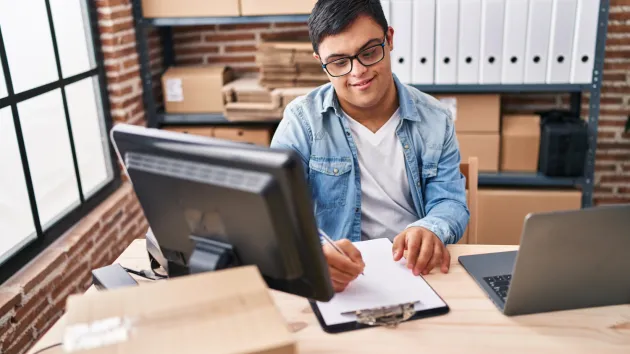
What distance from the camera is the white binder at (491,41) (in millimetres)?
2287

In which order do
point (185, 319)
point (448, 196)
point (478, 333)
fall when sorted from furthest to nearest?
point (448, 196)
point (478, 333)
point (185, 319)

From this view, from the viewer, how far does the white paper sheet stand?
1.07m

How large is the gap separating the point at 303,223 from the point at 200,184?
0.60 ft

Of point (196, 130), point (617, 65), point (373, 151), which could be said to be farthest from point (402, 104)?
point (617, 65)

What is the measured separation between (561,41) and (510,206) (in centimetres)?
77

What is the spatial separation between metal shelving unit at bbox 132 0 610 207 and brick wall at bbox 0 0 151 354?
0.05 m

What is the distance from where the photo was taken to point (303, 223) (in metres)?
0.85

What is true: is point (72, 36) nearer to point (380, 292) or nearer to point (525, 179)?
point (380, 292)

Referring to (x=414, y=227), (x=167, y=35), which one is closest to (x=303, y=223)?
(x=414, y=227)

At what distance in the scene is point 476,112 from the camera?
2.56m

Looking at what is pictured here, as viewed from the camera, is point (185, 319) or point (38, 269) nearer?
point (185, 319)

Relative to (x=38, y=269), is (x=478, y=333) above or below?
above

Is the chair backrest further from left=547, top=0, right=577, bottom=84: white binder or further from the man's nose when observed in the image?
left=547, top=0, right=577, bottom=84: white binder

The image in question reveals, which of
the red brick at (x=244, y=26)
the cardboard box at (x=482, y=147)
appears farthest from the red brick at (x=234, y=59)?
the cardboard box at (x=482, y=147)
